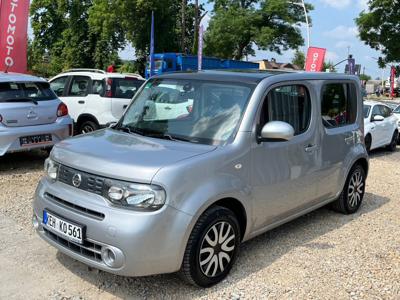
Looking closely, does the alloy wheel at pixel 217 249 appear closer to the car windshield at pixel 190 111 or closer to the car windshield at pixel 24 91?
the car windshield at pixel 190 111

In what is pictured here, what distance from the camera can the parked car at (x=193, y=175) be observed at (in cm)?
343

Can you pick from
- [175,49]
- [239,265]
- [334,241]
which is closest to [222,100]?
[239,265]

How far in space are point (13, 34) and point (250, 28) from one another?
31.4m

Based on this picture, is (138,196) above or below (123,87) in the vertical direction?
below

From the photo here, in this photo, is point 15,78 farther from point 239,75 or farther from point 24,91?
point 239,75

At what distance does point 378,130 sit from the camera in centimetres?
1230

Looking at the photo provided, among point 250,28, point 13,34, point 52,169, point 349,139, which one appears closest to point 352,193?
point 349,139

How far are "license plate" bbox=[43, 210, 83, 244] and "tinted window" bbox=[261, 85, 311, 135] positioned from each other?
1848 mm

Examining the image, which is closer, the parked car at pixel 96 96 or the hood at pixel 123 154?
the hood at pixel 123 154

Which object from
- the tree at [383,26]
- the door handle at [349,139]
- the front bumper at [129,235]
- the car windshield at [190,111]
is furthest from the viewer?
the tree at [383,26]

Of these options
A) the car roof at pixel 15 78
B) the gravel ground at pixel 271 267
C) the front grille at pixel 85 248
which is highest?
the car roof at pixel 15 78

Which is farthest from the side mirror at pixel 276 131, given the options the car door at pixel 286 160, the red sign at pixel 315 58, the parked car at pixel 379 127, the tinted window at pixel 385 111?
the red sign at pixel 315 58

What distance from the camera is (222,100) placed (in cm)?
434

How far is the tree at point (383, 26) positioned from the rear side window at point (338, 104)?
24151 mm
